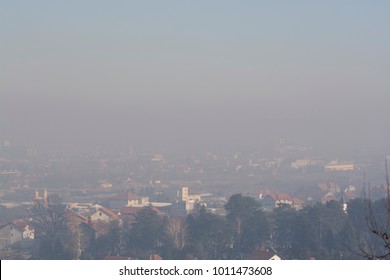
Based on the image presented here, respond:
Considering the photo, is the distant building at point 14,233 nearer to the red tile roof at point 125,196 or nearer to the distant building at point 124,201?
the distant building at point 124,201

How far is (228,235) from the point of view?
1396 centimetres

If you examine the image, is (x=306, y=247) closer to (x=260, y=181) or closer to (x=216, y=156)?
(x=260, y=181)

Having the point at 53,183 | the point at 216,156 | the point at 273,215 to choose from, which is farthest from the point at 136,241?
the point at 216,156

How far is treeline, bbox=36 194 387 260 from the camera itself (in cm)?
1280

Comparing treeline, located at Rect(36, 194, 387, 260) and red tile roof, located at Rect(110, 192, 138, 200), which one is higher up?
red tile roof, located at Rect(110, 192, 138, 200)

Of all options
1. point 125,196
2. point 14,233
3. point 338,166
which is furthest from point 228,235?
point 338,166

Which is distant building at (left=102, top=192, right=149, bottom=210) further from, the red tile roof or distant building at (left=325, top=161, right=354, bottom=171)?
distant building at (left=325, top=161, right=354, bottom=171)

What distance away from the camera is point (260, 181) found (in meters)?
24.0

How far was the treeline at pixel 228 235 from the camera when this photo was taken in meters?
12.8

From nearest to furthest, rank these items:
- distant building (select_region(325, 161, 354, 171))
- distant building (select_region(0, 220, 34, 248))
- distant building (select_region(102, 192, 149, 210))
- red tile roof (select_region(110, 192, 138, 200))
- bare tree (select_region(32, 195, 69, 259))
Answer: bare tree (select_region(32, 195, 69, 259)), distant building (select_region(0, 220, 34, 248)), distant building (select_region(102, 192, 149, 210)), red tile roof (select_region(110, 192, 138, 200)), distant building (select_region(325, 161, 354, 171))

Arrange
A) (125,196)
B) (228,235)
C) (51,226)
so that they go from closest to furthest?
(228,235), (51,226), (125,196)

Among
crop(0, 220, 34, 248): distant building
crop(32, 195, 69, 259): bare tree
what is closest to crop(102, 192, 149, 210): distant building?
crop(32, 195, 69, 259): bare tree

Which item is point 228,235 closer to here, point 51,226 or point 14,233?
point 51,226
